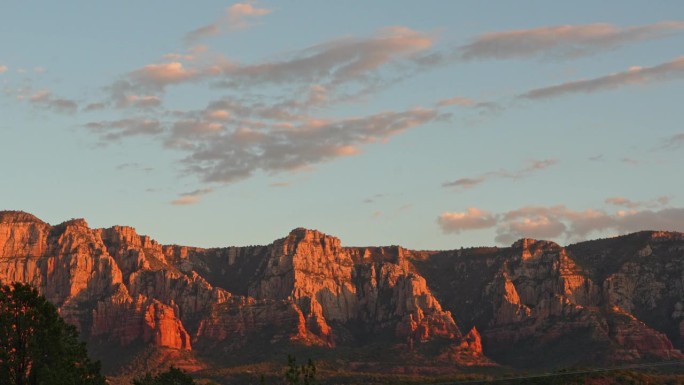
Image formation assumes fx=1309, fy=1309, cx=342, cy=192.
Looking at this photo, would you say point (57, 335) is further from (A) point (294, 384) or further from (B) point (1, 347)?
(A) point (294, 384)

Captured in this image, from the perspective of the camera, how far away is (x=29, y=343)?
474ft

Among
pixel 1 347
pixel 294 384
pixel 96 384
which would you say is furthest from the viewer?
pixel 294 384

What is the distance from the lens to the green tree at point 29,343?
5650 inches

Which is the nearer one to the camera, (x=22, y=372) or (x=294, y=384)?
(x=22, y=372)

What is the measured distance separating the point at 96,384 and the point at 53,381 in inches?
952

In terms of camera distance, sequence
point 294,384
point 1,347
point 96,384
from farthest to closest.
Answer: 1. point 294,384
2. point 96,384
3. point 1,347

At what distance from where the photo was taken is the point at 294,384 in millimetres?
179750

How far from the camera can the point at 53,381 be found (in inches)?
5659

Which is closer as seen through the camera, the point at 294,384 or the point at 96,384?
the point at 96,384

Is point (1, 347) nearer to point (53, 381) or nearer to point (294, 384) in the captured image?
point (53, 381)

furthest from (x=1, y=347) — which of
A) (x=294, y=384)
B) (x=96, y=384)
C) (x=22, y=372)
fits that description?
(x=294, y=384)

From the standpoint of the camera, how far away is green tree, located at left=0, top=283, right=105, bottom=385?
143500 mm

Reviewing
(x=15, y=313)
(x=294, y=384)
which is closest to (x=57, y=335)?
(x=15, y=313)

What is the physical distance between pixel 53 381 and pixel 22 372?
3544 mm
